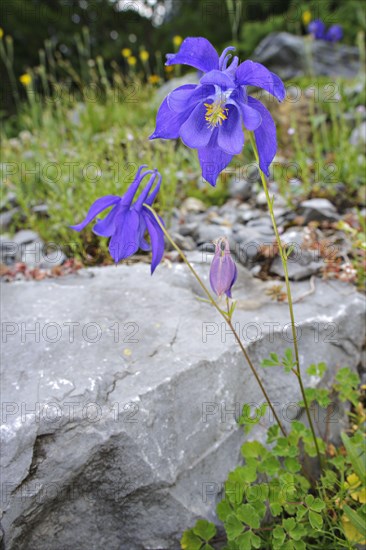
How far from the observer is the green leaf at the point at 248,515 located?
4.96 feet

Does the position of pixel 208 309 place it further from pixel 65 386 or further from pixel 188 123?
pixel 188 123

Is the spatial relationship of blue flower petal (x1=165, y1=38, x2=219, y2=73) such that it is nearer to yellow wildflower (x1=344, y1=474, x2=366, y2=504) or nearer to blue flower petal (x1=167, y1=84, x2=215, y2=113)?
blue flower petal (x1=167, y1=84, x2=215, y2=113)

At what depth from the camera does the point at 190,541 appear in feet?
5.46

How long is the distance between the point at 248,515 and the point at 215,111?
1.14 m

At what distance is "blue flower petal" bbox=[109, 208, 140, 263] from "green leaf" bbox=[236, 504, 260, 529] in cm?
82

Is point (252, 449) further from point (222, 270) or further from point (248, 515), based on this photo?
point (222, 270)

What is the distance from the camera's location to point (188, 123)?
128 centimetres

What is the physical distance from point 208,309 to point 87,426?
0.79 meters

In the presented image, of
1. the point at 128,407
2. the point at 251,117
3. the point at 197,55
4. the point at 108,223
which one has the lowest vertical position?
the point at 128,407

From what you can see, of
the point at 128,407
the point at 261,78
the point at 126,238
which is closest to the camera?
the point at 261,78

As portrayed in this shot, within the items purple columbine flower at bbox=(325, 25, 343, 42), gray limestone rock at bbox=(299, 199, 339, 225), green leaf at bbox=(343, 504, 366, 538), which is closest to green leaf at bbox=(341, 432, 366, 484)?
green leaf at bbox=(343, 504, 366, 538)

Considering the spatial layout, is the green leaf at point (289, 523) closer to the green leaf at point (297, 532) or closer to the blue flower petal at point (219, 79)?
the green leaf at point (297, 532)

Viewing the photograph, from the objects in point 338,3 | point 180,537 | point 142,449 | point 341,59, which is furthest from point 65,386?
point 338,3

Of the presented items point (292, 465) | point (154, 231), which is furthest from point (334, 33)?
point (292, 465)
